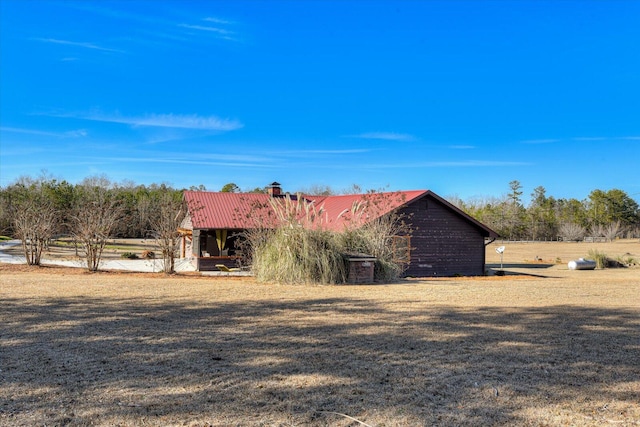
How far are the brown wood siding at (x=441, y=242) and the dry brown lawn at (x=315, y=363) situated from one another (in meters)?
12.2

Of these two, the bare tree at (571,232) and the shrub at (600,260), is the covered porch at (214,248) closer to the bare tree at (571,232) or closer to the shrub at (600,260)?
the shrub at (600,260)

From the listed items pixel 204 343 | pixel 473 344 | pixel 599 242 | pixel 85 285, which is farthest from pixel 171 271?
pixel 599 242

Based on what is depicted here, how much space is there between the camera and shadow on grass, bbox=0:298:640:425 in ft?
12.0

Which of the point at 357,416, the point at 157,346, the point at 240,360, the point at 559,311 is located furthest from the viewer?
the point at 559,311

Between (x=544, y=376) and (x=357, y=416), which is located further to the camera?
(x=544, y=376)

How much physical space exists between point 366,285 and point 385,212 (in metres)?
6.48

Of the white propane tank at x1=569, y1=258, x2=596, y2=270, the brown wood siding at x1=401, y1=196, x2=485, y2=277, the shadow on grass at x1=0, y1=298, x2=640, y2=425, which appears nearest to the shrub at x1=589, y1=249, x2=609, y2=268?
the white propane tank at x1=569, y1=258, x2=596, y2=270

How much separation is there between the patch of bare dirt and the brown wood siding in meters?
12.2

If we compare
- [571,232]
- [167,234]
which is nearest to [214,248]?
[167,234]

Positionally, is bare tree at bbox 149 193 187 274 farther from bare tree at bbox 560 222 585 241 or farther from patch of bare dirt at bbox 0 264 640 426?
bare tree at bbox 560 222 585 241

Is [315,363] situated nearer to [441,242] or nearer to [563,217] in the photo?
[441,242]

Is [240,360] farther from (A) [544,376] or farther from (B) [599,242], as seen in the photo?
(B) [599,242]

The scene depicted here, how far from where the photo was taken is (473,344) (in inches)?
224

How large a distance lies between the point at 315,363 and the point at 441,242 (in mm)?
17708
